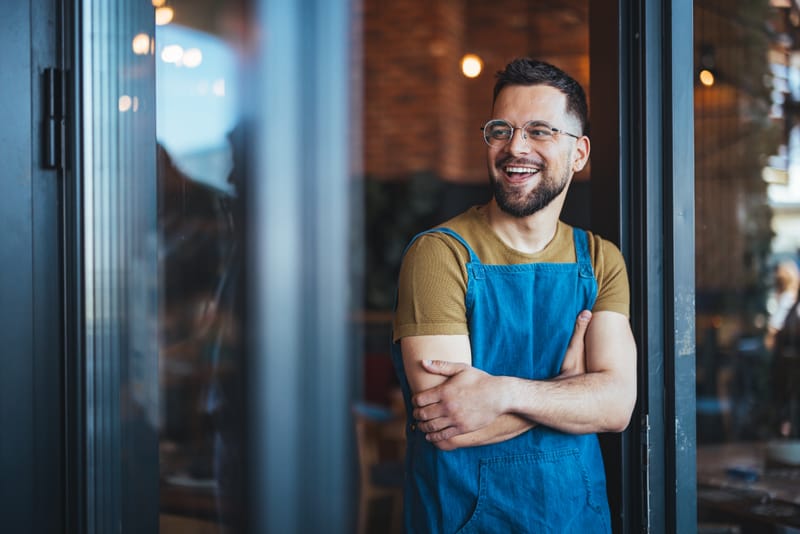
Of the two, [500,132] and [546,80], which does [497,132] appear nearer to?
[500,132]

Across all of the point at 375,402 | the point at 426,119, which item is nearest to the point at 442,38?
the point at 426,119

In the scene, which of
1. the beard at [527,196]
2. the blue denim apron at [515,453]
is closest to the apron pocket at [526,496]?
the blue denim apron at [515,453]

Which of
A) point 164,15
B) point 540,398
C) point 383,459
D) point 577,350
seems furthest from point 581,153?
point 383,459

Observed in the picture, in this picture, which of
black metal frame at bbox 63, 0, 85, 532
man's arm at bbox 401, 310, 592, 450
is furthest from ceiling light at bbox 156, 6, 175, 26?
man's arm at bbox 401, 310, 592, 450

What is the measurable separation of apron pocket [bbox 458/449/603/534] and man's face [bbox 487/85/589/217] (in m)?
0.47

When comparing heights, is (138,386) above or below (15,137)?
below

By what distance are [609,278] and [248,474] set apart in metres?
1.06

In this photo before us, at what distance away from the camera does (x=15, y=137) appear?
149cm

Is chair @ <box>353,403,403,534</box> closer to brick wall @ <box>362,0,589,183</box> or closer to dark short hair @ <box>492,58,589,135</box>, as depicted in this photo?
dark short hair @ <box>492,58,589,135</box>

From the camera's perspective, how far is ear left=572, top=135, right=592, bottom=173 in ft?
4.90

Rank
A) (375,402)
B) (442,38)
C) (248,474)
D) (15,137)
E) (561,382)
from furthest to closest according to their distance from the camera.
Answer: (442,38) → (375,402) → (15,137) → (561,382) → (248,474)

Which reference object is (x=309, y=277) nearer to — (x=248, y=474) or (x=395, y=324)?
(x=248, y=474)

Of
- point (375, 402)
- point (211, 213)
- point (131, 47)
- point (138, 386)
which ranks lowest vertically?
point (375, 402)

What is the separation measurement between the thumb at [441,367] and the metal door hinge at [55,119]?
822 millimetres
